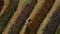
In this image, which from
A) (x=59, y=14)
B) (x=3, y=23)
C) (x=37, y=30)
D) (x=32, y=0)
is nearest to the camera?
(x=59, y=14)

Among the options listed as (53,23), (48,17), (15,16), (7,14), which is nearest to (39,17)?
(48,17)

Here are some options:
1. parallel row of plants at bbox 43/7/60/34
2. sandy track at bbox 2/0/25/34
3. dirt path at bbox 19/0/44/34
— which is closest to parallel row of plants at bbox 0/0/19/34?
sandy track at bbox 2/0/25/34

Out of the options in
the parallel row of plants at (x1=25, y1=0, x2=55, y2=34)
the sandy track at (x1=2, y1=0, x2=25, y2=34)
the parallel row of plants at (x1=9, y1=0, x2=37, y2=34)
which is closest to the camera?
the parallel row of plants at (x1=25, y1=0, x2=55, y2=34)

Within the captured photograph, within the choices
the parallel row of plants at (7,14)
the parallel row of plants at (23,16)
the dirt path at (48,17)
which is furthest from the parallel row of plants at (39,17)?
the parallel row of plants at (7,14)

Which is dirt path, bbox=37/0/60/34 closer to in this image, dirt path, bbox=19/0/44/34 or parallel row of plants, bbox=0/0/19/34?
dirt path, bbox=19/0/44/34

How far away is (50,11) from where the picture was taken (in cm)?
278

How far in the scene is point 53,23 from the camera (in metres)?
2.64

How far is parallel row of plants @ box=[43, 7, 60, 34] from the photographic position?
2.63 meters

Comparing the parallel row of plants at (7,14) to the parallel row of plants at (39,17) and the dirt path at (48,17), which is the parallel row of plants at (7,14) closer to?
the parallel row of plants at (39,17)

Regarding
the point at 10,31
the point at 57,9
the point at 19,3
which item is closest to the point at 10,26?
the point at 10,31

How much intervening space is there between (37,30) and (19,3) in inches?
20.1

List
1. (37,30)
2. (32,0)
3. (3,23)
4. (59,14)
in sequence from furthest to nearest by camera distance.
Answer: (3,23)
(32,0)
(37,30)
(59,14)

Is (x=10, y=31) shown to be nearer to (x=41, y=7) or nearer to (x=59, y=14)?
(x=41, y=7)

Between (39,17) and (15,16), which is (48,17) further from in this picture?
(15,16)
